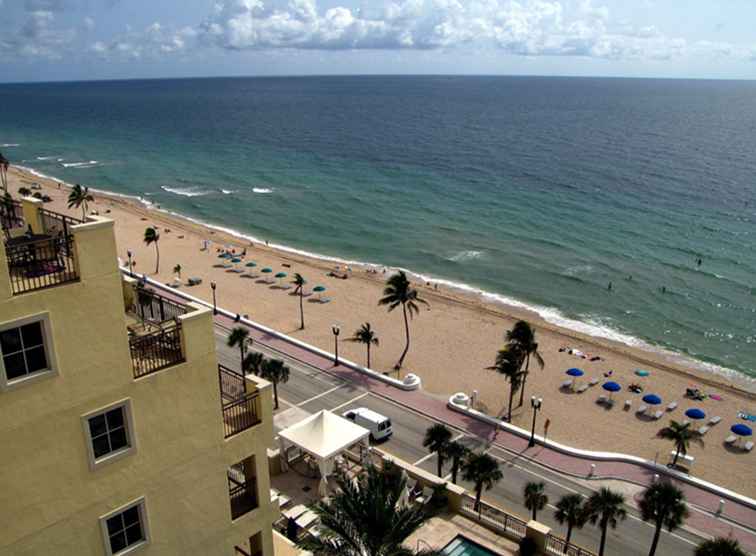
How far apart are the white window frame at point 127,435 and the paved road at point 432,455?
68.8 feet

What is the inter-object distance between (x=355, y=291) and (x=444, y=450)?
116 ft

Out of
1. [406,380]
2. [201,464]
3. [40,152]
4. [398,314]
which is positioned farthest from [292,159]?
[201,464]

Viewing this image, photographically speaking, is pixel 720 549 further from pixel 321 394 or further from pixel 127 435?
pixel 321 394

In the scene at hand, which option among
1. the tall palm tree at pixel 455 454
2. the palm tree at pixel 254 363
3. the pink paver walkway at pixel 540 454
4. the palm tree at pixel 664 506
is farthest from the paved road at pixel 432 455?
the palm tree at pixel 664 506

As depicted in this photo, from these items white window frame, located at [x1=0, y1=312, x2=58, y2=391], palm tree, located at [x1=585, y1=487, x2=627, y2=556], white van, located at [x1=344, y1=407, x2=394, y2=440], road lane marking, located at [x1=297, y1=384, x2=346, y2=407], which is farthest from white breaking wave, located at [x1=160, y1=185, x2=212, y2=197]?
white window frame, located at [x1=0, y1=312, x2=58, y2=391]

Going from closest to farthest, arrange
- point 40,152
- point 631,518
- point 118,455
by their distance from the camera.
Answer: point 118,455, point 631,518, point 40,152

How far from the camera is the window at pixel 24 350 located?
7.35m

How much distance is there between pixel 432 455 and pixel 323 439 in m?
8.52

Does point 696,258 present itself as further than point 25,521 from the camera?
Yes

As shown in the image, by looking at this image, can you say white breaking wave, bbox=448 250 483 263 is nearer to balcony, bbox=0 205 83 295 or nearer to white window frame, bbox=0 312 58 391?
balcony, bbox=0 205 83 295

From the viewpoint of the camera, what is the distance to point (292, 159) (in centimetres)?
12862

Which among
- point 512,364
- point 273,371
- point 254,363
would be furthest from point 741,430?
point 254,363

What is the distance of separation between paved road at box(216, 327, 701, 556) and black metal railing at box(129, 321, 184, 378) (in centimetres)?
2098

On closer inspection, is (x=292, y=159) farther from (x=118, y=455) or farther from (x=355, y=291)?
(x=118, y=455)
